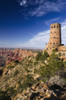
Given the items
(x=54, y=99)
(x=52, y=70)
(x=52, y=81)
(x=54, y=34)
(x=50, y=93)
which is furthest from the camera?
(x=54, y=34)

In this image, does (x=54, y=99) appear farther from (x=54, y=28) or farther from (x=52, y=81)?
(x=54, y=28)

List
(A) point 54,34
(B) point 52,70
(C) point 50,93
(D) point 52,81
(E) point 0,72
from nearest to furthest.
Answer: (C) point 50,93
(D) point 52,81
(B) point 52,70
(A) point 54,34
(E) point 0,72

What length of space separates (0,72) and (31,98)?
62589mm

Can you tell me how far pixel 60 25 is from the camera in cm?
5028

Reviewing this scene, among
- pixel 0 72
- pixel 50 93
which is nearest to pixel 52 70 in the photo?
pixel 50 93

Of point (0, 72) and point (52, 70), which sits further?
point (0, 72)

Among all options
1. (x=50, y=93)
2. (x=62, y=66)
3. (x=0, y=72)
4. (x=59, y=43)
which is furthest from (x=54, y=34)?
(x=0, y=72)

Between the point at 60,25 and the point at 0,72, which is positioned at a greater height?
the point at 60,25

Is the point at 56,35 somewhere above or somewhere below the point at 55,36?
above

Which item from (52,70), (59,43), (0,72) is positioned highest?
(59,43)

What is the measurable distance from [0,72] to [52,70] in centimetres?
5877

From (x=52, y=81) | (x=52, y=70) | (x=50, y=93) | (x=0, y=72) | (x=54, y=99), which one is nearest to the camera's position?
(x=54, y=99)

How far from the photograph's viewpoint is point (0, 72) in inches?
2571

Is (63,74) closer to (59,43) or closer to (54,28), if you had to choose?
(59,43)
